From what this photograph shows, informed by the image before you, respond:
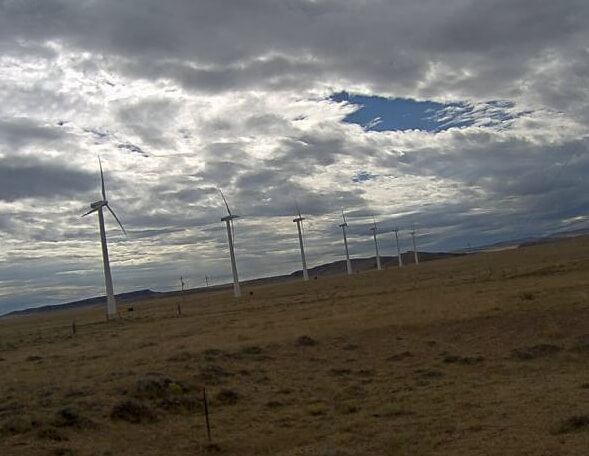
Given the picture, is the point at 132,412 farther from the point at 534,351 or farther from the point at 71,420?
the point at 534,351

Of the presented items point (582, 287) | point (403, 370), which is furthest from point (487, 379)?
point (582, 287)

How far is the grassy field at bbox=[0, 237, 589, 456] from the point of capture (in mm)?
16531

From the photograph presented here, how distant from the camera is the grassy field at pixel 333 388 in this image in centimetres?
1653

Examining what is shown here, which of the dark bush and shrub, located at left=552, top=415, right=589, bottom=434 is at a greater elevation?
the dark bush

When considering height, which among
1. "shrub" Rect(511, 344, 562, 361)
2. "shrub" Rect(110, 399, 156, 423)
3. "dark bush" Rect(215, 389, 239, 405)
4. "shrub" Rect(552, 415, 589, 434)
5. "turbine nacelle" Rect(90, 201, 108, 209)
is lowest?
"shrub" Rect(511, 344, 562, 361)

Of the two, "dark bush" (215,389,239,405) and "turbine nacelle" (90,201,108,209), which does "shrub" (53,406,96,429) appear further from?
"turbine nacelle" (90,201,108,209)

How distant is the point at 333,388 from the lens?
954 inches

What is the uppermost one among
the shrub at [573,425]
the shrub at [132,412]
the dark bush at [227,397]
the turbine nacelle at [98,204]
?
the turbine nacelle at [98,204]

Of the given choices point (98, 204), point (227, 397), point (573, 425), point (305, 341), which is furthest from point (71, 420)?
point (98, 204)

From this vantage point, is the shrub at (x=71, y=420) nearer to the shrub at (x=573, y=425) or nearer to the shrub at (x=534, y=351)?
the shrub at (x=573, y=425)

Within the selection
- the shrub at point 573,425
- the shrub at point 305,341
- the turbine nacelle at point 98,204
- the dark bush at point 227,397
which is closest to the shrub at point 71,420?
the dark bush at point 227,397

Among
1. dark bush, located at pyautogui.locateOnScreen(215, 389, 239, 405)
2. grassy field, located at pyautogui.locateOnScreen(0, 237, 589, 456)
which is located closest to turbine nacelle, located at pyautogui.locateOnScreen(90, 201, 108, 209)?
grassy field, located at pyautogui.locateOnScreen(0, 237, 589, 456)

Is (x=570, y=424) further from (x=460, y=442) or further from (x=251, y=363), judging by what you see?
(x=251, y=363)

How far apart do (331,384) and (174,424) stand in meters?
7.20
